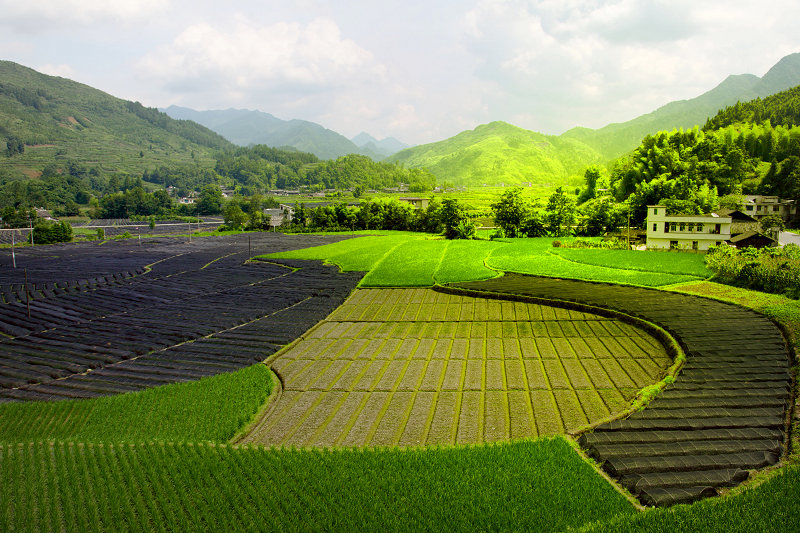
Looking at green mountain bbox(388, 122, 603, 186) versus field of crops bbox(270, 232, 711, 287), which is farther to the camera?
green mountain bbox(388, 122, 603, 186)

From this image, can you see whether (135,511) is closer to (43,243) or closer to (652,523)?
(652,523)

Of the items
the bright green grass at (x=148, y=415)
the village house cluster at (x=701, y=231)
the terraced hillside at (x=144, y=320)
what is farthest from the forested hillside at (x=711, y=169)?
the bright green grass at (x=148, y=415)

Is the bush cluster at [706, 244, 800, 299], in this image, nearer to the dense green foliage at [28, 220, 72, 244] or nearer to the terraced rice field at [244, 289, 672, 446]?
the terraced rice field at [244, 289, 672, 446]

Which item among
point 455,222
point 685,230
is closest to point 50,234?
point 455,222

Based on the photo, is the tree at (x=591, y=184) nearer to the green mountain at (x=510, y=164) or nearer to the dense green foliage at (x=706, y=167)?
the dense green foliage at (x=706, y=167)

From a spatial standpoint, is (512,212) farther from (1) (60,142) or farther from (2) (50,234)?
(1) (60,142)

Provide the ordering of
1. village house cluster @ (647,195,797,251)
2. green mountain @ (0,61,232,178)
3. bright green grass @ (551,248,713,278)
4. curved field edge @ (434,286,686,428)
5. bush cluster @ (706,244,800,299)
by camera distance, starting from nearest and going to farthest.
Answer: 1. curved field edge @ (434,286,686,428)
2. bush cluster @ (706,244,800,299)
3. bright green grass @ (551,248,713,278)
4. village house cluster @ (647,195,797,251)
5. green mountain @ (0,61,232,178)

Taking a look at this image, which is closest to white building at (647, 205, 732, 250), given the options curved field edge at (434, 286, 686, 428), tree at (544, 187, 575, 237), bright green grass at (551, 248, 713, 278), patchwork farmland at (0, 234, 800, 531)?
bright green grass at (551, 248, 713, 278)
